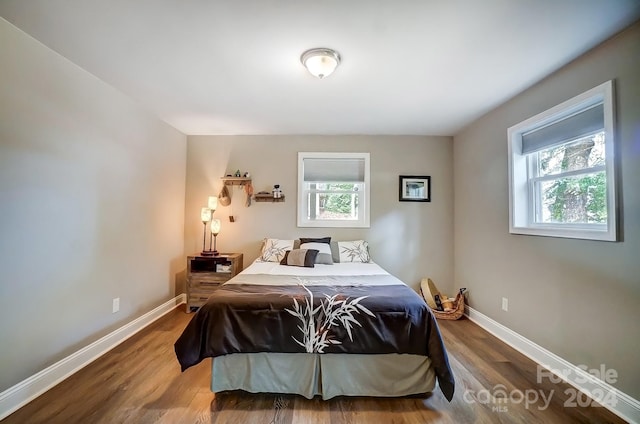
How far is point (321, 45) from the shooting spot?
1868 millimetres

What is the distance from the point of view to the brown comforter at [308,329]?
1.79 m

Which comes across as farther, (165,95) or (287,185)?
(287,185)

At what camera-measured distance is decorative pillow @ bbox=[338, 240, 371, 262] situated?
11.3 feet

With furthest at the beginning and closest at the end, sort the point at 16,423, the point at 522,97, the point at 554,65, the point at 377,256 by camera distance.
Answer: the point at 377,256 → the point at 522,97 → the point at 554,65 → the point at 16,423

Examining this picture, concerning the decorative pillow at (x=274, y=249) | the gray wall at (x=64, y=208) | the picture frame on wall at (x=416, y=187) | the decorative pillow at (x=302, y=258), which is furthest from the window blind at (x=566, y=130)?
the gray wall at (x=64, y=208)

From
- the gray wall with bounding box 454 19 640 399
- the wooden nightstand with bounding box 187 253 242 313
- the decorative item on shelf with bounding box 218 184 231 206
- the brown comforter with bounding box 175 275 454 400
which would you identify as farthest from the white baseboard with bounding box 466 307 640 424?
the decorative item on shelf with bounding box 218 184 231 206

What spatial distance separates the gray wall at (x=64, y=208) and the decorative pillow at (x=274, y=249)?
4.28 feet

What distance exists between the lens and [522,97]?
2543 millimetres

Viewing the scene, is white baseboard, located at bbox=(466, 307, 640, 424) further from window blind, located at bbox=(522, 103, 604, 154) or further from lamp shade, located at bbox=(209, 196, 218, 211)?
lamp shade, located at bbox=(209, 196, 218, 211)

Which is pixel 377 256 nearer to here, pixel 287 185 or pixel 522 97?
pixel 287 185

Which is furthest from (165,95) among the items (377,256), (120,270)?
(377,256)

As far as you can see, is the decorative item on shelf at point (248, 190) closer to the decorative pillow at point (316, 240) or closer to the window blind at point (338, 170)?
the window blind at point (338, 170)

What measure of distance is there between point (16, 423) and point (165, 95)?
2641mm

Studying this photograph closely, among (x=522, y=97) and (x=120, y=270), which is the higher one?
(x=522, y=97)
